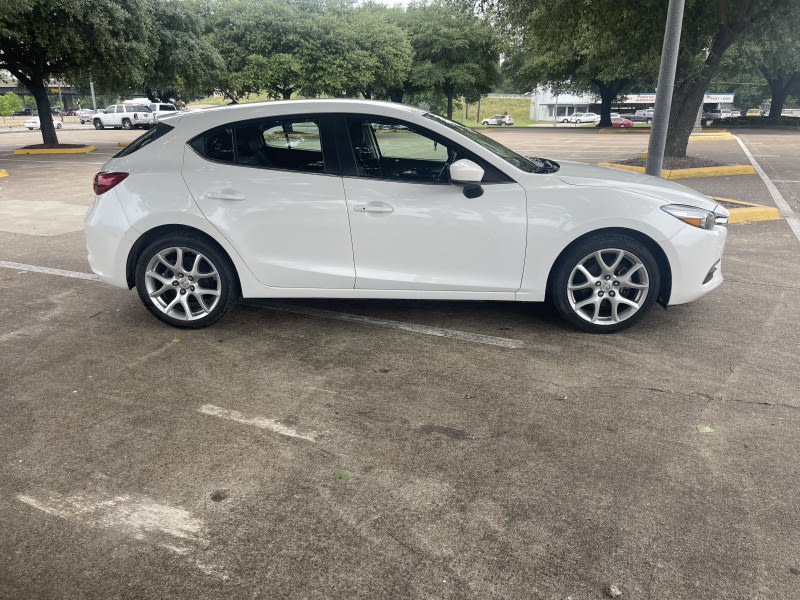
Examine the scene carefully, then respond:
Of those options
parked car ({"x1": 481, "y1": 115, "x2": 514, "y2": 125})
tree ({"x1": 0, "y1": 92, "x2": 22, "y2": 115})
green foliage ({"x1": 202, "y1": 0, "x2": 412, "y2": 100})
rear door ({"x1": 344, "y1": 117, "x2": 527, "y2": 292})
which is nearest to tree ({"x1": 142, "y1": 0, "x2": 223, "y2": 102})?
green foliage ({"x1": 202, "y1": 0, "x2": 412, "y2": 100})

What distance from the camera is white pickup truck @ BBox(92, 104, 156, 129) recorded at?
45.3m

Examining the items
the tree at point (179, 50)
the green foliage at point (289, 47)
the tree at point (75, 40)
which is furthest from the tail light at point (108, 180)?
the green foliage at point (289, 47)

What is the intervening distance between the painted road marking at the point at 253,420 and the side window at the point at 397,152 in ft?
6.45

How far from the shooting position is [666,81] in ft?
28.4

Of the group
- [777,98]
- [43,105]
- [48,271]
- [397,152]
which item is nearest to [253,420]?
[397,152]

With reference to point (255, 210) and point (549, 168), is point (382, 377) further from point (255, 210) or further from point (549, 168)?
point (549, 168)

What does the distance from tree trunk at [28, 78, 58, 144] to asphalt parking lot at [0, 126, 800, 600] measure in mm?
21402

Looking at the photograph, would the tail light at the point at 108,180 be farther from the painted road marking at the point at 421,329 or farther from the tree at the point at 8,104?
the tree at the point at 8,104

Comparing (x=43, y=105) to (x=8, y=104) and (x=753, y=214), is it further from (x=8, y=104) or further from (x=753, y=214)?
(x=8, y=104)

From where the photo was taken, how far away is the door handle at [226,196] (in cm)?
475

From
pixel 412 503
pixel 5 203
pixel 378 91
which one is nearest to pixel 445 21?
pixel 378 91

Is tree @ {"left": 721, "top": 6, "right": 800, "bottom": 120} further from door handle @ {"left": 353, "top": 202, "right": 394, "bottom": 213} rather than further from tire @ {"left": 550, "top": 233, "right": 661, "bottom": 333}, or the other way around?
door handle @ {"left": 353, "top": 202, "right": 394, "bottom": 213}

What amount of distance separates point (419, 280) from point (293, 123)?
4.91ft

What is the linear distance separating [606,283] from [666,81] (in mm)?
5226
